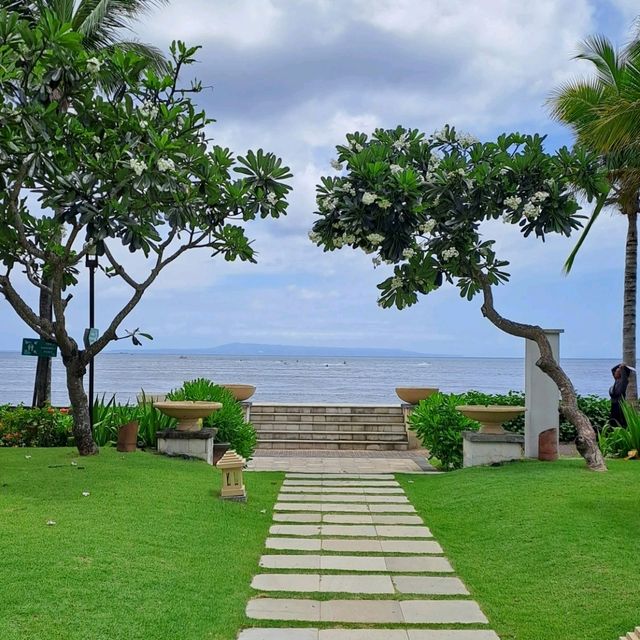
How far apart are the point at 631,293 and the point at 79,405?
439 inches

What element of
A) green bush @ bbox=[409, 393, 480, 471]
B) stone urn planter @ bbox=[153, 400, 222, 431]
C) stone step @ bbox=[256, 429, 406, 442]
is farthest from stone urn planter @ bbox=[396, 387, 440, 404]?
stone urn planter @ bbox=[153, 400, 222, 431]

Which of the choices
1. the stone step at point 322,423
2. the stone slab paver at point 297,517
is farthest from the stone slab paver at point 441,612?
the stone step at point 322,423

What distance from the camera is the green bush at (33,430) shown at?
1122cm

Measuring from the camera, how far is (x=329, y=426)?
15.5 metres

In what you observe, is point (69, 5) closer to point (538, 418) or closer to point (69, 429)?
point (69, 429)

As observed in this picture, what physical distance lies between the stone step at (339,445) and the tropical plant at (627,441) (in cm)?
455

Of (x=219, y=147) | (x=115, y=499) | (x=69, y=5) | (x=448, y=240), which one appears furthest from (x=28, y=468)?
(x=69, y=5)

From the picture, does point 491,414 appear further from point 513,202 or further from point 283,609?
point 283,609

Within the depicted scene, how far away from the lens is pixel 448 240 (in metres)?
9.13

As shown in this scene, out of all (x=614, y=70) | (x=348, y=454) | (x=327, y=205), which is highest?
(x=614, y=70)

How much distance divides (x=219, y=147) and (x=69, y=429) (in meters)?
5.24

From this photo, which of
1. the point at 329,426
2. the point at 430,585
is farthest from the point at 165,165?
the point at 329,426

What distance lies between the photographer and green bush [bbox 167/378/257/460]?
36.2ft

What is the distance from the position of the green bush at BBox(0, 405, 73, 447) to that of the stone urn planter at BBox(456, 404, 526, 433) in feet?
19.5
